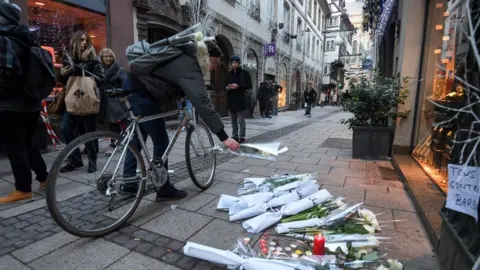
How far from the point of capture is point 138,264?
1.85 m

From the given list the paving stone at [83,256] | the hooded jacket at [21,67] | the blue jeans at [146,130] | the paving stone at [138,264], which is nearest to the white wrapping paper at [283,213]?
the paving stone at [138,264]

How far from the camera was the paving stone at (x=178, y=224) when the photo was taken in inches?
89.3

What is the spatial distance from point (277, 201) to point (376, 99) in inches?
118

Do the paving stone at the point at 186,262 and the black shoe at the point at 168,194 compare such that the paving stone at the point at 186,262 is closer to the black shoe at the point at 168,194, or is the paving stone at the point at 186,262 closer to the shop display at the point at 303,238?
the shop display at the point at 303,238

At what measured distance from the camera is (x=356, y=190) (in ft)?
10.7

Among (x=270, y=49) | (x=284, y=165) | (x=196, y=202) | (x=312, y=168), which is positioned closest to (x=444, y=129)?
(x=312, y=168)

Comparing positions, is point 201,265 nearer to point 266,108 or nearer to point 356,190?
point 356,190

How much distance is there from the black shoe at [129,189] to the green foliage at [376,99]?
378 centimetres

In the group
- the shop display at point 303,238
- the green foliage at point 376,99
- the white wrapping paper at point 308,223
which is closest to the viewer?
the shop display at point 303,238

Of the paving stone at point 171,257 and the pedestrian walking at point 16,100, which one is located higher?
the pedestrian walking at point 16,100

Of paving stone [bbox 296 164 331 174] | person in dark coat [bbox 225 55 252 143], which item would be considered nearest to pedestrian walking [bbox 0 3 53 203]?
paving stone [bbox 296 164 331 174]

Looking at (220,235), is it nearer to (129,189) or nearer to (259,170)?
(129,189)

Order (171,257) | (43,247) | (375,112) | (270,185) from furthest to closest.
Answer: (375,112)
(270,185)
(43,247)
(171,257)

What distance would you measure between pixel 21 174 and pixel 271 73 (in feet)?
51.6
